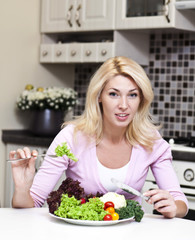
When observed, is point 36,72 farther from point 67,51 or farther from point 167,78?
point 167,78

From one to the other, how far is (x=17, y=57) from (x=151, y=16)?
1.01m

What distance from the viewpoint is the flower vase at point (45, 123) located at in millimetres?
3555

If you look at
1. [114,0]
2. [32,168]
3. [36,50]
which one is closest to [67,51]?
[36,50]

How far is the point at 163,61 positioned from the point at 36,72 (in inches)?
36.3

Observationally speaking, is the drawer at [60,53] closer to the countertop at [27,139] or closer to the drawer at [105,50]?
the drawer at [105,50]

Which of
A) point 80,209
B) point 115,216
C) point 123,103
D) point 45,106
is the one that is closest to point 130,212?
point 115,216

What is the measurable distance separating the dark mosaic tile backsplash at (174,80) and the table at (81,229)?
1806 mm

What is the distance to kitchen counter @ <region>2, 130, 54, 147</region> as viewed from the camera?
3.42 metres

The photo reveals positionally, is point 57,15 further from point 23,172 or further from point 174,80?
point 23,172

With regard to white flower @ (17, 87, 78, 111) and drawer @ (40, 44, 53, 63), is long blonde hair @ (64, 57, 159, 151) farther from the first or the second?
drawer @ (40, 44, 53, 63)

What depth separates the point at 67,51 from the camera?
12.2 feet

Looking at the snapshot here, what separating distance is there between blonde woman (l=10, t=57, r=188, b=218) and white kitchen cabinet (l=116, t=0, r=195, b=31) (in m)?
1.15

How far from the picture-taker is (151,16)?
327 centimetres

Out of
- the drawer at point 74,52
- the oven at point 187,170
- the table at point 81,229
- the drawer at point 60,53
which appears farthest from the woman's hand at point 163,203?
the drawer at point 60,53
